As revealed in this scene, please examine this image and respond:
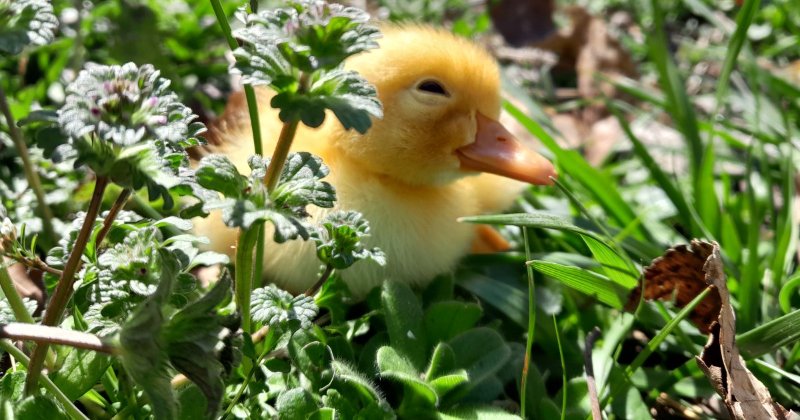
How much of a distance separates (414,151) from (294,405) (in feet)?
2.33

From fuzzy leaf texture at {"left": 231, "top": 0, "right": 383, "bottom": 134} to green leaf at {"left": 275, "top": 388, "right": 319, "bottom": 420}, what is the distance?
429 millimetres

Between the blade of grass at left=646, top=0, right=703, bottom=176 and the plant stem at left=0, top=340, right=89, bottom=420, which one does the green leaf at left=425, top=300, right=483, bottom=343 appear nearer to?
the plant stem at left=0, top=340, right=89, bottom=420

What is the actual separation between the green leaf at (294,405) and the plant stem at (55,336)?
335 millimetres

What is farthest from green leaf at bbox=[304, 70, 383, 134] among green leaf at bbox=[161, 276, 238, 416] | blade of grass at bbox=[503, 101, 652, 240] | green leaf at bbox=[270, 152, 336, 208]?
blade of grass at bbox=[503, 101, 652, 240]

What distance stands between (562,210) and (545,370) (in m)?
0.68

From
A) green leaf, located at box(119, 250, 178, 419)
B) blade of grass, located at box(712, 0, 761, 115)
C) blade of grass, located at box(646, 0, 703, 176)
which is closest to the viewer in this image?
green leaf, located at box(119, 250, 178, 419)

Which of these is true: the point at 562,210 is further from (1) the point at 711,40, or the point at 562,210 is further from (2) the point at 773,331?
(1) the point at 711,40

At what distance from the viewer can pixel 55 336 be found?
36.7 inches

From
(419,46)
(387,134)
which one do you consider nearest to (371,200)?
(387,134)

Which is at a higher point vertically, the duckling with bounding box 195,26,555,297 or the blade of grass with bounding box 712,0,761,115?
the blade of grass with bounding box 712,0,761,115

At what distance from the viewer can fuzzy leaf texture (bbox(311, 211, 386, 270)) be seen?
1203 millimetres

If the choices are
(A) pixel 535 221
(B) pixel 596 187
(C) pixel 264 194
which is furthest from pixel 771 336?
(C) pixel 264 194

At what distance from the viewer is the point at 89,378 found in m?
1.14

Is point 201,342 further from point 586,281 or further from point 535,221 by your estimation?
point 586,281
